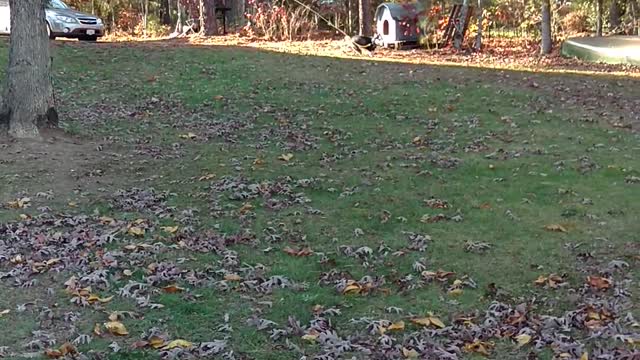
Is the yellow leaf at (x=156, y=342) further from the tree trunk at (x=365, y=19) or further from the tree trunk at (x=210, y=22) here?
the tree trunk at (x=210, y=22)

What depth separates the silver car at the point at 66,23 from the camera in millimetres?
17234

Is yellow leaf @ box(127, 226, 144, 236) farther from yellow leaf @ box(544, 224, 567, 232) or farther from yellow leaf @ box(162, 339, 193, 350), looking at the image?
yellow leaf @ box(544, 224, 567, 232)

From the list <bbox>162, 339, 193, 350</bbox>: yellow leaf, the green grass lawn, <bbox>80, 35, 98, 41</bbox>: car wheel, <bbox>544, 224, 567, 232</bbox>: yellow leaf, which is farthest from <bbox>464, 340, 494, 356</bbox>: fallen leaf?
<bbox>80, 35, 98, 41</bbox>: car wheel

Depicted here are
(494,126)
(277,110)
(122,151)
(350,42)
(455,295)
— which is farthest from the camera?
(350,42)

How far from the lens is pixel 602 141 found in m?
9.26

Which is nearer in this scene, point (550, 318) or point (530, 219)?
point (550, 318)

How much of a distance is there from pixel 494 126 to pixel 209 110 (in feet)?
14.6

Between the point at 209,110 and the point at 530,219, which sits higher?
the point at 209,110

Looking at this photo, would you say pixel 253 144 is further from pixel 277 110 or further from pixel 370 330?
pixel 370 330

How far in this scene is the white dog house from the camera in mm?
18656

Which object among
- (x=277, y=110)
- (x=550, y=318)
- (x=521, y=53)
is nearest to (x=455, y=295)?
(x=550, y=318)

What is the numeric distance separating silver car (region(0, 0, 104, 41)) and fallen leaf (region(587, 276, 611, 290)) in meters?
15.1

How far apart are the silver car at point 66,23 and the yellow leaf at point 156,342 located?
14.6 meters

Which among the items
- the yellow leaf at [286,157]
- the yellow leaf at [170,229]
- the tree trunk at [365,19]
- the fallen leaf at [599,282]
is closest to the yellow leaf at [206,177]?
the yellow leaf at [286,157]
